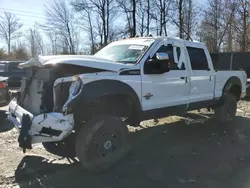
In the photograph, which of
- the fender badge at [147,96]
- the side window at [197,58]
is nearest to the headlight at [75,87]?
the fender badge at [147,96]

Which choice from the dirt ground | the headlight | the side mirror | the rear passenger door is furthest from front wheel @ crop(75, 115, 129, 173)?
the rear passenger door

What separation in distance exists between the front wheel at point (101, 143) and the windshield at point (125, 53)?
4.30 feet

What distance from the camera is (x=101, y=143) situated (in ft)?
15.0

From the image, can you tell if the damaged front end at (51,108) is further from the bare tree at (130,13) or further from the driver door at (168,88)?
the bare tree at (130,13)

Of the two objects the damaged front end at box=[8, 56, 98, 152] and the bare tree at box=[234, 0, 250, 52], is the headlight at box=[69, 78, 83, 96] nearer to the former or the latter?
the damaged front end at box=[8, 56, 98, 152]

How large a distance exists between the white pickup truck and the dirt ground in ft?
1.32

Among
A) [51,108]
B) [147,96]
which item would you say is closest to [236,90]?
[147,96]

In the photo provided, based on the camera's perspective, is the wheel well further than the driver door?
Yes

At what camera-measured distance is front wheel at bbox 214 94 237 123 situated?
321 inches

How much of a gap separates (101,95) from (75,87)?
17.1 inches

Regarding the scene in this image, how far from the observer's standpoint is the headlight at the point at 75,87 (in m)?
4.25

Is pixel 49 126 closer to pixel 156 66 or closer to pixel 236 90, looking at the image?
pixel 156 66

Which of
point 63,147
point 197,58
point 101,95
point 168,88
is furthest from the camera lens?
point 197,58

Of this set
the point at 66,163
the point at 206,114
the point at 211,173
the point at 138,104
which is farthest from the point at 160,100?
the point at 206,114
